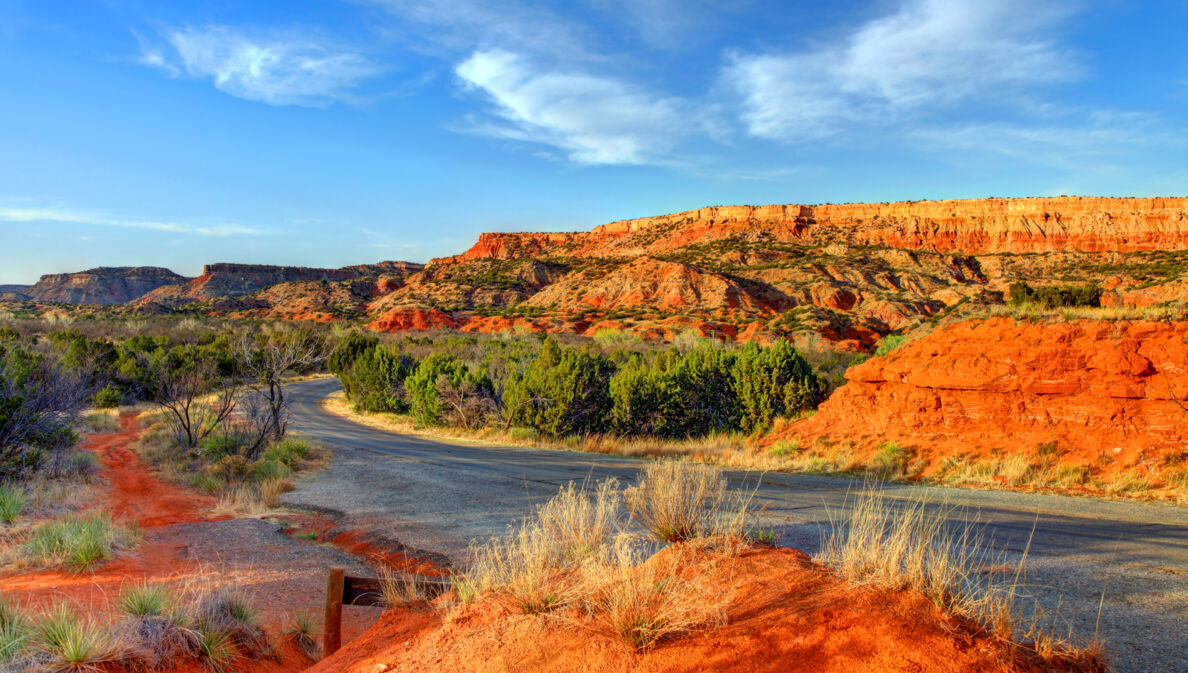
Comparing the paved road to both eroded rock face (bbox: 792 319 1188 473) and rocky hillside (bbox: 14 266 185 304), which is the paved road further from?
rocky hillside (bbox: 14 266 185 304)

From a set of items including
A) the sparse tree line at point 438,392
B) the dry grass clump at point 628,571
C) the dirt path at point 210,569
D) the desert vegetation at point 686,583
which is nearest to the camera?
the desert vegetation at point 686,583

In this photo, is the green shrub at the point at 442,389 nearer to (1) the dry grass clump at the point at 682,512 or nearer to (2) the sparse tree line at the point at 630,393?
(2) the sparse tree line at the point at 630,393

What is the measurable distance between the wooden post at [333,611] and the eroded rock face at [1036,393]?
12164 millimetres

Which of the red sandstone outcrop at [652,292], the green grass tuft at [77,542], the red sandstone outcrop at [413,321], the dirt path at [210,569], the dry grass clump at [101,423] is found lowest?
the dry grass clump at [101,423]

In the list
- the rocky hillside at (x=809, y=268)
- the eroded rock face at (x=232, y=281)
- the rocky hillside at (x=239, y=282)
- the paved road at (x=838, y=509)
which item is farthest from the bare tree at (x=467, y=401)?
the eroded rock face at (x=232, y=281)

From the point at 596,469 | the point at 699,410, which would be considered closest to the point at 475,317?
the point at 699,410

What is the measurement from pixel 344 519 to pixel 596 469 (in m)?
6.17

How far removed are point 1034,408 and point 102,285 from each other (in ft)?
517

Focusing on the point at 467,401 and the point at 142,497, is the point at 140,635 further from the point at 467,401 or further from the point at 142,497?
the point at 467,401

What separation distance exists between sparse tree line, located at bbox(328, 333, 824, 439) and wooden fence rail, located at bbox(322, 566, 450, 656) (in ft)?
48.5

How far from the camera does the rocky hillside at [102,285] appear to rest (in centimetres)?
12244

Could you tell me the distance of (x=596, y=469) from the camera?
1479 centimetres

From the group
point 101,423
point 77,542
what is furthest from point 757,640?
point 101,423

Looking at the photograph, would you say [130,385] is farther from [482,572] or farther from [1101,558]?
[1101,558]
